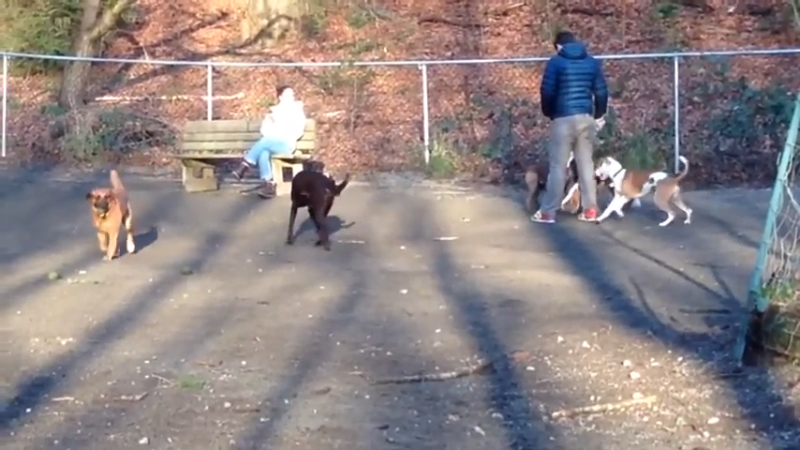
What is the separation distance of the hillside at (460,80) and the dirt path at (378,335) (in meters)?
4.45

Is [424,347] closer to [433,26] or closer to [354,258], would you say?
[354,258]

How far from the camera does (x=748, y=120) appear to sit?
17797 mm

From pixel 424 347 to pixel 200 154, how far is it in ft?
26.5

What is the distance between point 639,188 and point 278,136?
3.93m

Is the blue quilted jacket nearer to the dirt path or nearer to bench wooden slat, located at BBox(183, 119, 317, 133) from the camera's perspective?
the dirt path

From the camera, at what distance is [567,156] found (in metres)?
13.2

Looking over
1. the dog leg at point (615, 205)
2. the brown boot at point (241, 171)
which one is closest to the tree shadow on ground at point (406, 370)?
the dog leg at point (615, 205)

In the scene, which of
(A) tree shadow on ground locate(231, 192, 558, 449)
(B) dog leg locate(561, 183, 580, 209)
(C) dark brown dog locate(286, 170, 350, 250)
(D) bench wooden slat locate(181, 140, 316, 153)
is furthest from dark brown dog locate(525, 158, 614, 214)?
(D) bench wooden slat locate(181, 140, 316, 153)

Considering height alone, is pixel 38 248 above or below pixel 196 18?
below

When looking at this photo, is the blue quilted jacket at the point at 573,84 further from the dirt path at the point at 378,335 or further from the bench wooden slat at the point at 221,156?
the bench wooden slat at the point at 221,156

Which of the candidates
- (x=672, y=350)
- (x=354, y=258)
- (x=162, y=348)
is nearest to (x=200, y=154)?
(x=354, y=258)

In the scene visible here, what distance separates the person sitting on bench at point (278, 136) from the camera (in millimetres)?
15312

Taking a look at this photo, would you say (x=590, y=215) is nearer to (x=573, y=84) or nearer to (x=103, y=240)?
(x=573, y=84)

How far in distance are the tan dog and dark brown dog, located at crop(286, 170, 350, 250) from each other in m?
1.41
